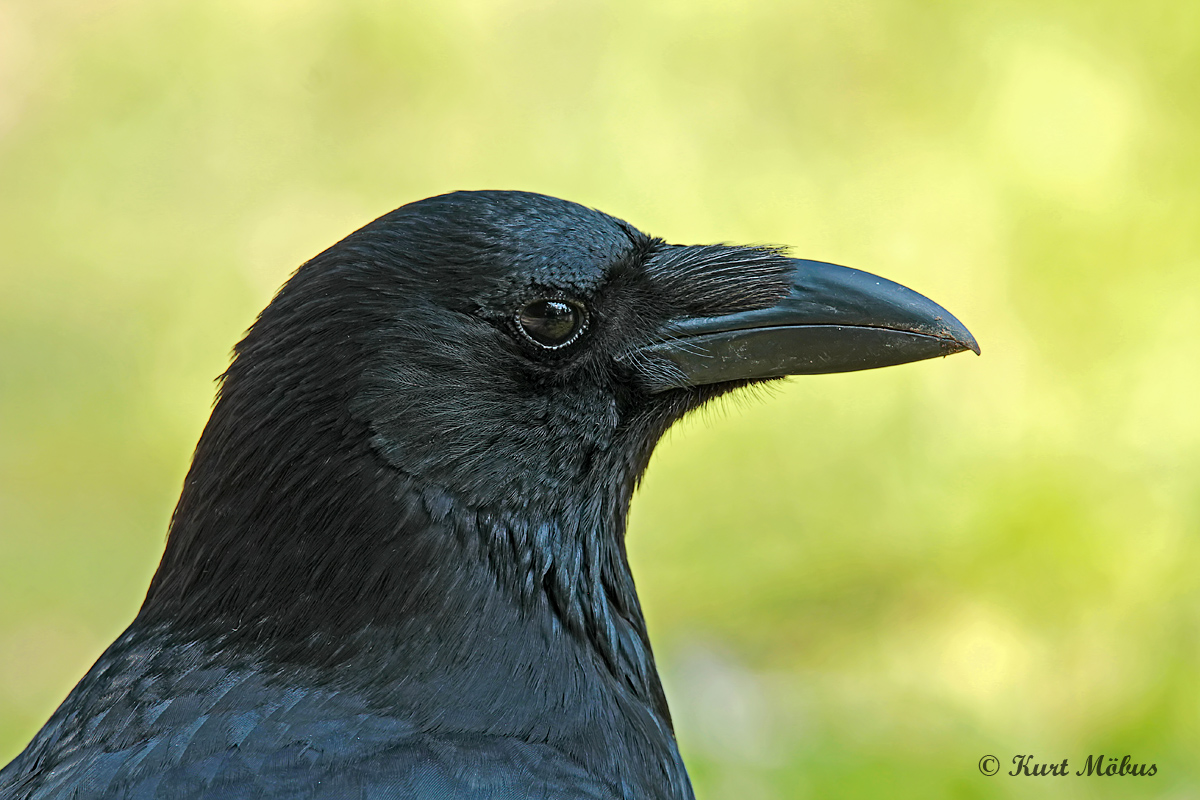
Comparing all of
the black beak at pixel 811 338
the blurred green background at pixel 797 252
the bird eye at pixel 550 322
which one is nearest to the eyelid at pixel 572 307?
the bird eye at pixel 550 322

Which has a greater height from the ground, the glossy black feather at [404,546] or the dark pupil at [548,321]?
the dark pupil at [548,321]

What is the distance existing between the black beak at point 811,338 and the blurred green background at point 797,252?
3419 mm

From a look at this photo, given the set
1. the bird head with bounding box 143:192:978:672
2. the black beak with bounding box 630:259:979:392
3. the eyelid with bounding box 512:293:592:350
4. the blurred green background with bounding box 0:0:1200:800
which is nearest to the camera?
the bird head with bounding box 143:192:978:672

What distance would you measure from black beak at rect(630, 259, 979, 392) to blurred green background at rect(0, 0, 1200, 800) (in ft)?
11.2

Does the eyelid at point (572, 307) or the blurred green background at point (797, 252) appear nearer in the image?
the eyelid at point (572, 307)

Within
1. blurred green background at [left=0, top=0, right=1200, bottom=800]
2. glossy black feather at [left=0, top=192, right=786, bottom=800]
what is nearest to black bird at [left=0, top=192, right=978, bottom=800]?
glossy black feather at [left=0, top=192, right=786, bottom=800]

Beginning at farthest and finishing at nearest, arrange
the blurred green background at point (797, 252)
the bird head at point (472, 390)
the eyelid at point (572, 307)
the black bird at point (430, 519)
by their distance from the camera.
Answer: the blurred green background at point (797, 252) < the eyelid at point (572, 307) < the bird head at point (472, 390) < the black bird at point (430, 519)

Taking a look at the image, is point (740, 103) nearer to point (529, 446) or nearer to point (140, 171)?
point (140, 171)

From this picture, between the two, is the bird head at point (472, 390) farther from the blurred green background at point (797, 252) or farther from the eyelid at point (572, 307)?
the blurred green background at point (797, 252)

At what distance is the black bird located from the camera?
2680 mm

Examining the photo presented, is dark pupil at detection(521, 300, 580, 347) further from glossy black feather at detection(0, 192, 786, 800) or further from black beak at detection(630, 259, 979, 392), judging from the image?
black beak at detection(630, 259, 979, 392)

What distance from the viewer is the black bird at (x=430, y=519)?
268cm

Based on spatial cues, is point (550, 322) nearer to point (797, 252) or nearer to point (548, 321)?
point (548, 321)

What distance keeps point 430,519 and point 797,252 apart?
4.83 m
